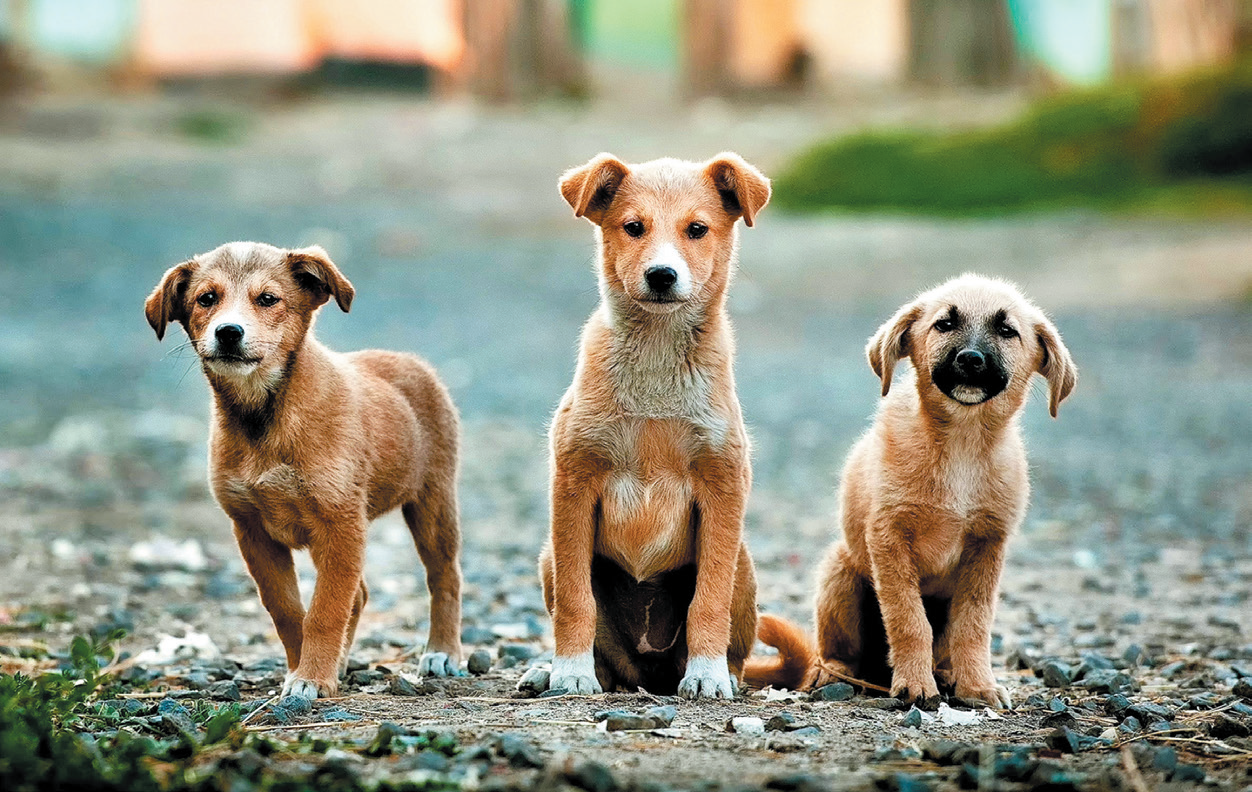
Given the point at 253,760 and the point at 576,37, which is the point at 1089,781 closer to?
the point at 253,760

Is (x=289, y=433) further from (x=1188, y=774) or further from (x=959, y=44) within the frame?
(x=959, y=44)

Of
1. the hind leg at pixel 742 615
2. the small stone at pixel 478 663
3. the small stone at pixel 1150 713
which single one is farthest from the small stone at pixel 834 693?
the small stone at pixel 478 663

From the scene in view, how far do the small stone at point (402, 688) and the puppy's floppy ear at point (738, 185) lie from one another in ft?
7.08

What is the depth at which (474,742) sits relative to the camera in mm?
4559

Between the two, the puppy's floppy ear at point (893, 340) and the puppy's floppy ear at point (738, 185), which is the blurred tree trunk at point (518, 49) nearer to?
the puppy's floppy ear at point (738, 185)

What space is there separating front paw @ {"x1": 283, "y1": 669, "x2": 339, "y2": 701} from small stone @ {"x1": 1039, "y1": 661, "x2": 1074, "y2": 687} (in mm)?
2866

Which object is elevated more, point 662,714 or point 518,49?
point 518,49

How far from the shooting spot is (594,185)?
5.40 metres

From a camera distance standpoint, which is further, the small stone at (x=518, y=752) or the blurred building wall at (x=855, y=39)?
the blurred building wall at (x=855, y=39)

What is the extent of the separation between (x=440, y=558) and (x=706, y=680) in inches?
54.8

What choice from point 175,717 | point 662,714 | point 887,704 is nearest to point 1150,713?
point 887,704

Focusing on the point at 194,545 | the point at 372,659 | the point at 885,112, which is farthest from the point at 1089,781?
the point at 885,112

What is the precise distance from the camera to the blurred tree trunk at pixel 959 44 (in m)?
24.2

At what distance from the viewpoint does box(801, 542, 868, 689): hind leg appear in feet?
19.0
